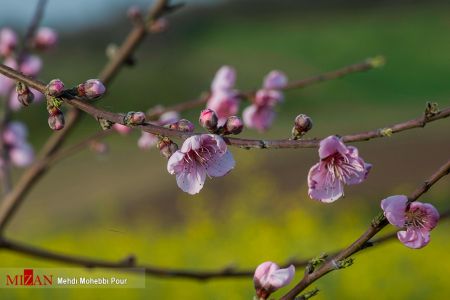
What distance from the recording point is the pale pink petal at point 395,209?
1084 mm

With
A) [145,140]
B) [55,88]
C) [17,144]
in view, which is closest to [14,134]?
[17,144]

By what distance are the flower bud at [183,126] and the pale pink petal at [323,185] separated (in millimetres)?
183

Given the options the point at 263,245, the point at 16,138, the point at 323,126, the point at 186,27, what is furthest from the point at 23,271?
the point at 186,27

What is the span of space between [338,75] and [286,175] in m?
8.07

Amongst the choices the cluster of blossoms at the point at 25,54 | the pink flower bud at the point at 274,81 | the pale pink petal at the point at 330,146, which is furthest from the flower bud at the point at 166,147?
the cluster of blossoms at the point at 25,54

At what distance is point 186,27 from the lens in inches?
1185

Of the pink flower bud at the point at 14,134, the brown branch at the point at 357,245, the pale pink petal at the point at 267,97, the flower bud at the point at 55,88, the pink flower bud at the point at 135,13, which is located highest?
the pink flower bud at the point at 135,13

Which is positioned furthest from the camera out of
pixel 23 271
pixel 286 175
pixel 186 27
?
pixel 186 27

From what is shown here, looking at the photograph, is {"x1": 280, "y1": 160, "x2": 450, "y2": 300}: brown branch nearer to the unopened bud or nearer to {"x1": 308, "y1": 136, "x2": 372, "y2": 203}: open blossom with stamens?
{"x1": 308, "y1": 136, "x2": 372, "y2": 203}: open blossom with stamens

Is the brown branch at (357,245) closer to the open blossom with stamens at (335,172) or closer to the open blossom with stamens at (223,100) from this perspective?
the open blossom with stamens at (335,172)

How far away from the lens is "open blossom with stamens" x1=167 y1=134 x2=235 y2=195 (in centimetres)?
109

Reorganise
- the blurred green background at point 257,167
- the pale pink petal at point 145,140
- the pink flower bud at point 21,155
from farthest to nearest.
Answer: the blurred green background at point 257,167, the pink flower bud at point 21,155, the pale pink petal at point 145,140

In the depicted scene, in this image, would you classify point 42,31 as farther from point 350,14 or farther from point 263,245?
point 350,14

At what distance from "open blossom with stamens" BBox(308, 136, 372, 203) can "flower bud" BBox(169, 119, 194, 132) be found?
18cm
